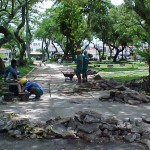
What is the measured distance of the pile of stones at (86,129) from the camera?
27.6ft

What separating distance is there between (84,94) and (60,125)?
811 cm

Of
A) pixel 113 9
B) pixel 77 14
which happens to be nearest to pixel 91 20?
pixel 77 14

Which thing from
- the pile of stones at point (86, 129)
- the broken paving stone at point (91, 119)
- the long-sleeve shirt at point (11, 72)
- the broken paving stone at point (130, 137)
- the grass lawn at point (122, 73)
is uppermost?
the long-sleeve shirt at point (11, 72)

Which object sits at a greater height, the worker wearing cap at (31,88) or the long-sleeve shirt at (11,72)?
the long-sleeve shirt at (11,72)

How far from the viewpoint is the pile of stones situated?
27.6ft

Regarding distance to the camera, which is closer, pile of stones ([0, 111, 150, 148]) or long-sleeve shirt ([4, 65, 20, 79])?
pile of stones ([0, 111, 150, 148])

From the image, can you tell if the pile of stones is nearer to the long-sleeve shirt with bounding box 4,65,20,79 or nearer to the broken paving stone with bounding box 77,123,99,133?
the broken paving stone with bounding box 77,123,99,133

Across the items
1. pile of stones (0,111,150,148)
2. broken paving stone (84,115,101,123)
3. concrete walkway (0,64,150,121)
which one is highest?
broken paving stone (84,115,101,123)

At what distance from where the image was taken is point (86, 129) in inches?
338

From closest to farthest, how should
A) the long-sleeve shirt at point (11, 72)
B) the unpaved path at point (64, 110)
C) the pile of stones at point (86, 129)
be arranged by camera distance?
the unpaved path at point (64, 110) < the pile of stones at point (86, 129) < the long-sleeve shirt at point (11, 72)

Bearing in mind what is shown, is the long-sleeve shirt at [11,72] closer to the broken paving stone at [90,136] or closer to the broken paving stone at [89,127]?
the broken paving stone at [89,127]

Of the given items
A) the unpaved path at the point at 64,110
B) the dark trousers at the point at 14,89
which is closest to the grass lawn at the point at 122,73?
the unpaved path at the point at 64,110

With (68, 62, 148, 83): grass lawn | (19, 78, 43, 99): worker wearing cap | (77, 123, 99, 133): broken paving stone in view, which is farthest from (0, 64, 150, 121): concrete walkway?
(68, 62, 148, 83): grass lawn

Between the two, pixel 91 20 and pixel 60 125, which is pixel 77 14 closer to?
pixel 91 20
